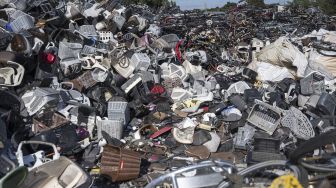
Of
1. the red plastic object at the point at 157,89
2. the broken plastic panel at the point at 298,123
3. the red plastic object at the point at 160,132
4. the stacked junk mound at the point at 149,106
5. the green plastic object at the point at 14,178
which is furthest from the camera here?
the red plastic object at the point at 157,89

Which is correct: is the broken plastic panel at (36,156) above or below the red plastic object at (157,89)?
above

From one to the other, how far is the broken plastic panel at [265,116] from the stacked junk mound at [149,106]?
2cm

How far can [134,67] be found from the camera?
805cm

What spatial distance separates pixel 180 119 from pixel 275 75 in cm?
277

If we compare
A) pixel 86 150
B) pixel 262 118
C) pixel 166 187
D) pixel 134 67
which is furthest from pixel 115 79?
pixel 166 187

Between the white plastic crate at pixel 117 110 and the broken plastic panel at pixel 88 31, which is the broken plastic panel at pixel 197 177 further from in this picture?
the broken plastic panel at pixel 88 31

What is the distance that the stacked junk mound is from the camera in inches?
155

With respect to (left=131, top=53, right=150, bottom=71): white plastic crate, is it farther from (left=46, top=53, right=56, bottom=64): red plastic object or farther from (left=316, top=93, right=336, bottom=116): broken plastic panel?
(left=316, top=93, right=336, bottom=116): broken plastic panel

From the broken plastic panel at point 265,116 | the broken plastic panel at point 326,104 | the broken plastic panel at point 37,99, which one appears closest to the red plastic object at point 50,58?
the broken plastic panel at point 37,99

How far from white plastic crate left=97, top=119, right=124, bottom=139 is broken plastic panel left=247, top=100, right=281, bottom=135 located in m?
1.98

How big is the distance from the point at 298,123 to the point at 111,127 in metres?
2.79

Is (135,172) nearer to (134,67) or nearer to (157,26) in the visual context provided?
(134,67)

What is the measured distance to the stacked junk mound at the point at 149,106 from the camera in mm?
3942

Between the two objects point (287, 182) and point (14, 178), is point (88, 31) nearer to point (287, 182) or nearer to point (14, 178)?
point (14, 178)
